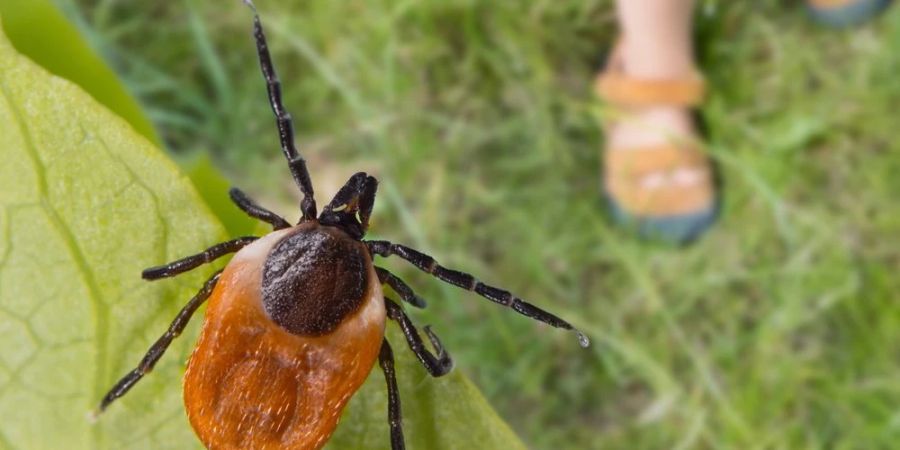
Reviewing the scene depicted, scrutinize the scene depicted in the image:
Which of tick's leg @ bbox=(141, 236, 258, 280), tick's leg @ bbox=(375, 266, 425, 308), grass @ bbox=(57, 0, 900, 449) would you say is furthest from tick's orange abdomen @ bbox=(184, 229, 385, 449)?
grass @ bbox=(57, 0, 900, 449)

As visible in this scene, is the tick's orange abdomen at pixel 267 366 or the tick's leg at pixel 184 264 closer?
the tick's leg at pixel 184 264

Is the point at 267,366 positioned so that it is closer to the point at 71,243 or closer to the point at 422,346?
the point at 422,346

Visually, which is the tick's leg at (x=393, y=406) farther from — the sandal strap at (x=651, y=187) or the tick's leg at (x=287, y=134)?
the sandal strap at (x=651, y=187)

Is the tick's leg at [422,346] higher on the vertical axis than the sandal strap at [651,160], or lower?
lower

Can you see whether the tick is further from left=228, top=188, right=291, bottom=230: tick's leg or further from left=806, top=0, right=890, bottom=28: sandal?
left=806, top=0, right=890, bottom=28: sandal


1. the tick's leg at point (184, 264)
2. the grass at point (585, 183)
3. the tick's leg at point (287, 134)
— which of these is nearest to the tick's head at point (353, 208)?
the tick's leg at point (287, 134)
